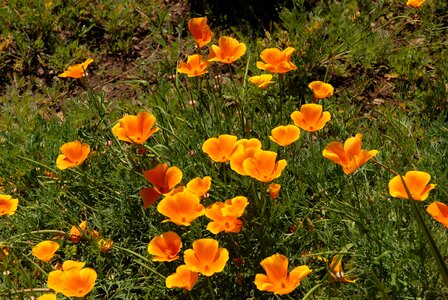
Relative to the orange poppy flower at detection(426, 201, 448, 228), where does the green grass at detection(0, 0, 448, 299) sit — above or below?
below

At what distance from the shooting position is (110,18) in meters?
3.63

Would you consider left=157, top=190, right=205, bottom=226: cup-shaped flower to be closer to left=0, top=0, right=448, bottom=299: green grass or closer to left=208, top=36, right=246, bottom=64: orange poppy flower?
left=0, top=0, right=448, bottom=299: green grass

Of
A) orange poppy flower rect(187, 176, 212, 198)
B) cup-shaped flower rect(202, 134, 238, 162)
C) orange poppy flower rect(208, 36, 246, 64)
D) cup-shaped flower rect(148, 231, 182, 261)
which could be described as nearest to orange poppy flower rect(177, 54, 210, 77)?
orange poppy flower rect(208, 36, 246, 64)

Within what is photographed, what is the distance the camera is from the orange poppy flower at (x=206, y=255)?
1.70 metres

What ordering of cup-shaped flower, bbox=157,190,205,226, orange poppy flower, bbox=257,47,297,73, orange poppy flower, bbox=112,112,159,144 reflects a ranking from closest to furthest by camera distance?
cup-shaped flower, bbox=157,190,205,226 → orange poppy flower, bbox=112,112,159,144 → orange poppy flower, bbox=257,47,297,73

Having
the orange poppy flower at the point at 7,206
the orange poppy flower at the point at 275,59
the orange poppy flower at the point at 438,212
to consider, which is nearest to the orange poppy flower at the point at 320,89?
the orange poppy flower at the point at 275,59

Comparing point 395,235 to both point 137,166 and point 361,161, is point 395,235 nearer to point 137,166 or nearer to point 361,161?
point 361,161

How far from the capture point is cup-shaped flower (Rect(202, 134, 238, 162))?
75.1 inches

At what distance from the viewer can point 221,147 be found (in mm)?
1940

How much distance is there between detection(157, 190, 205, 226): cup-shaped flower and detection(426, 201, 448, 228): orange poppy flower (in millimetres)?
637

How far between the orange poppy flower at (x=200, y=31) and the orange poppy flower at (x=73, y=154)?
580 mm

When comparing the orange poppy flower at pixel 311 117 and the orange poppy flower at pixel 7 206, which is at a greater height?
the orange poppy flower at pixel 311 117

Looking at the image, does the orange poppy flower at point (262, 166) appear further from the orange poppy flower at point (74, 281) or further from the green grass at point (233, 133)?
the orange poppy flower at point (74, 281)

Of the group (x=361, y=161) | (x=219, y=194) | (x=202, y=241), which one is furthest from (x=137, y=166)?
(x=361, y=161)
